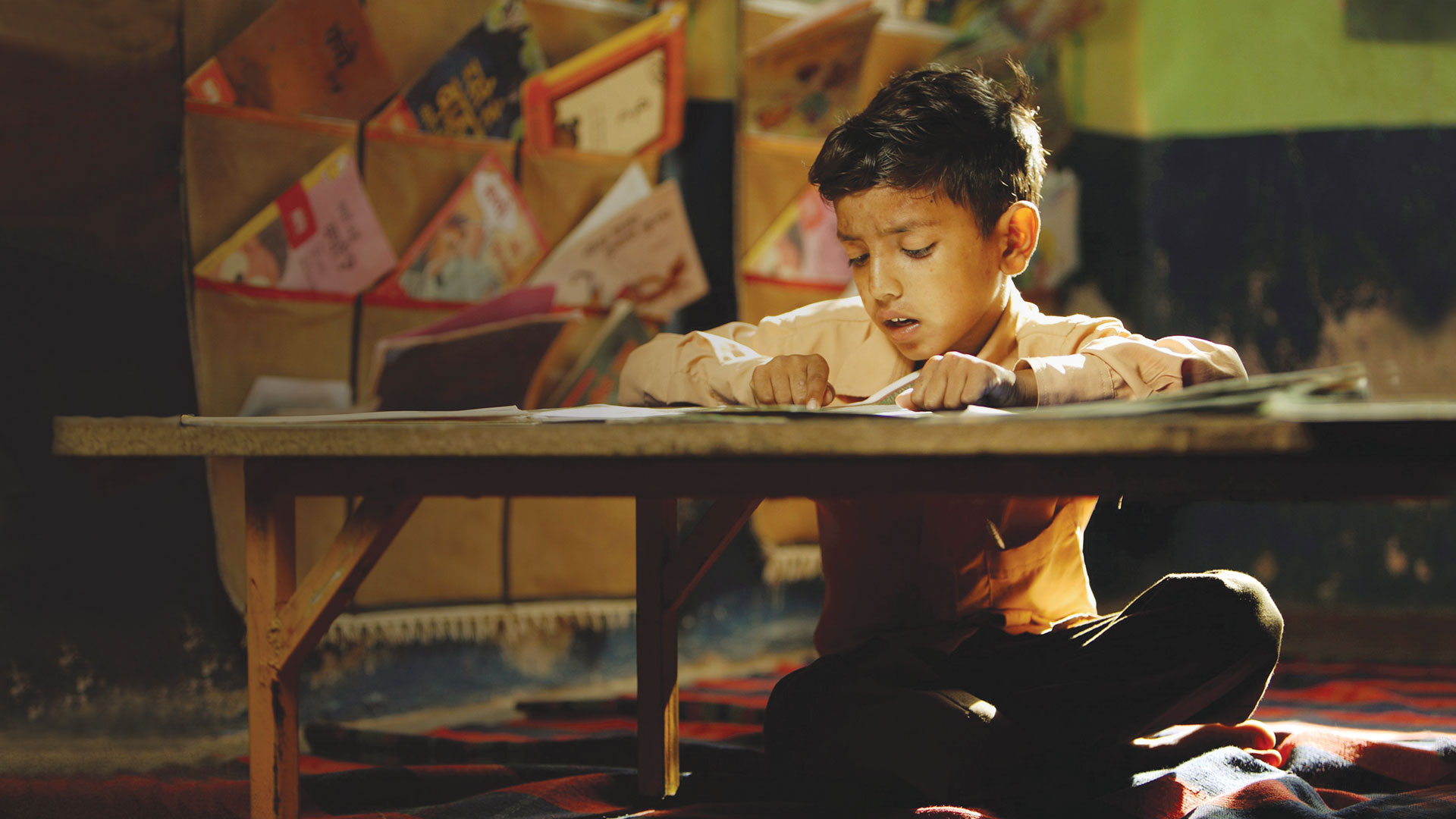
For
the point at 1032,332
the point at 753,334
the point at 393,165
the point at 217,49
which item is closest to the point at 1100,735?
the point at 1032,332

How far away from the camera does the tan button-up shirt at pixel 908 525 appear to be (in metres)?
1.21

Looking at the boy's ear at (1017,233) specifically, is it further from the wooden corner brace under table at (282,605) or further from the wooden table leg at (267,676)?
the wooden table leg at (267,676)

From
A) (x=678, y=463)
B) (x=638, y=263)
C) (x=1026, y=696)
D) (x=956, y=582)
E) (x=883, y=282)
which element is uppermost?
(x=638, y=263)

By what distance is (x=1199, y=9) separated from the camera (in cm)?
276

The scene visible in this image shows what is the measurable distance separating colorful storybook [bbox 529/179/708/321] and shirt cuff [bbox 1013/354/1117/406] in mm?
1352

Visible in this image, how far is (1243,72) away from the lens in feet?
8.98

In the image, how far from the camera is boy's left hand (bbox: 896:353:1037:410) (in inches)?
33.0

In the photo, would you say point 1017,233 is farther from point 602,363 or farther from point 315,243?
point 315,243

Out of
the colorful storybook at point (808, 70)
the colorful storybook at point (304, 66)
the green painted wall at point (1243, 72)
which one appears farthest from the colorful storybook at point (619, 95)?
the green painted wall at point (1243, 72)

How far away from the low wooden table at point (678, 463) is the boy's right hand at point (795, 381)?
31cm

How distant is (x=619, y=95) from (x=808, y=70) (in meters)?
0.47

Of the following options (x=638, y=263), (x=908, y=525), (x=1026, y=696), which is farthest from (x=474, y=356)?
(x=1026, y=696)

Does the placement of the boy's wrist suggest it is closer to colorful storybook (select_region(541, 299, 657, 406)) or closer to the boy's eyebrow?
the boy's eyebrow

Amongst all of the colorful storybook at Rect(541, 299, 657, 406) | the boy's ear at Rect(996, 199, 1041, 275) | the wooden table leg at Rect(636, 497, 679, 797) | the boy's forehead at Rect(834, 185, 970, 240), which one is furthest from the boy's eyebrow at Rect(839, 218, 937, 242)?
the colorful storybook at Rect(541, 299, 657, 406)
